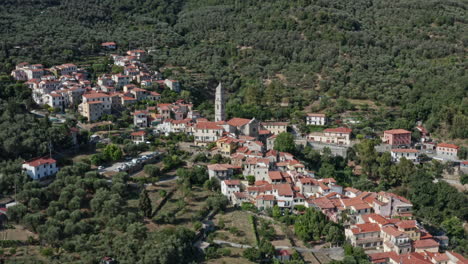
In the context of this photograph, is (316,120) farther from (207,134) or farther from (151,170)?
(151,170)

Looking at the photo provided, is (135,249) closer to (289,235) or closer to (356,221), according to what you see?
(289,235)

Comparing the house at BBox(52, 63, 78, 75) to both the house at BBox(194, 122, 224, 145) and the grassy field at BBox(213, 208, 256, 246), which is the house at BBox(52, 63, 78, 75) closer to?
the house at BBox(194, 122, 224, 145)

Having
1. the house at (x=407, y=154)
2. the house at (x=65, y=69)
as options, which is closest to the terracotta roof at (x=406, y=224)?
the house at (x=407, y=154)

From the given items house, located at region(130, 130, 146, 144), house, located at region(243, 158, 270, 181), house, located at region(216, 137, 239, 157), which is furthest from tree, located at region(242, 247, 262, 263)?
house, located at region(130, 130, 146, 144)

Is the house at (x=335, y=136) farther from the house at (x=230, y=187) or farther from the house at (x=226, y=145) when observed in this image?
the house at (x=230, y=187)

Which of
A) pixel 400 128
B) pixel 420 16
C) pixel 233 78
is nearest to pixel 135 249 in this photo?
pixel 400 128

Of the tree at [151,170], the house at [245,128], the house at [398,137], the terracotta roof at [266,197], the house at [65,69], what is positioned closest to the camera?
the terracotta roof at [266,197]
